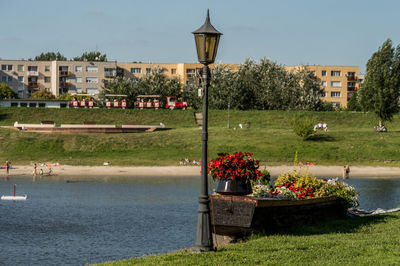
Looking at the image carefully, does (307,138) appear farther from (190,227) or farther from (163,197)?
(190,227)

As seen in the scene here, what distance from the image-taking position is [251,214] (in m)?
18.9

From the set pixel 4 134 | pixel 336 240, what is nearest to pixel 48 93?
pixel 4 134

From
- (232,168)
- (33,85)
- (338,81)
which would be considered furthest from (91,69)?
(232,168)

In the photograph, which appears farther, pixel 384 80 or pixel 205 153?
pixel 384 80

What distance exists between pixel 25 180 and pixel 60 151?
52.4 feet

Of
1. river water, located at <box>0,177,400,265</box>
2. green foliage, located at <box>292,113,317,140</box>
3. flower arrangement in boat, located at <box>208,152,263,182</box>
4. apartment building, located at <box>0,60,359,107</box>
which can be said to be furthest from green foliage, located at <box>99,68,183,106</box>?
flower arrangement in boat, located at <box>208,152,263,182</box>

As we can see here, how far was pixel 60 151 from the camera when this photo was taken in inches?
2675

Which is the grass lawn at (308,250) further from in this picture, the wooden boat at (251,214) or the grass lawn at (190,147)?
the grass lawn at (190,147)

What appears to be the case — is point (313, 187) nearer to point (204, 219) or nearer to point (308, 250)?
point (308, 250)

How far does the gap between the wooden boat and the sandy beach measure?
113 feet

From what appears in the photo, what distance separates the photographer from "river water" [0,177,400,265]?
2356cm

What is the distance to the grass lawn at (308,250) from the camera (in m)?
14.5

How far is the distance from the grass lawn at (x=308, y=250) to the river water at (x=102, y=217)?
6.48 metres

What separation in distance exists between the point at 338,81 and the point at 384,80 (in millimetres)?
92364
